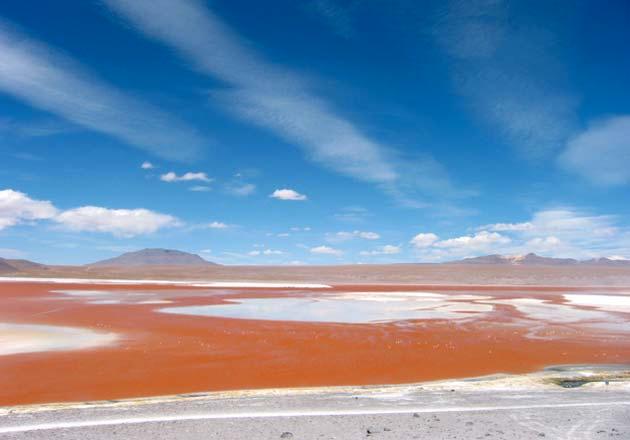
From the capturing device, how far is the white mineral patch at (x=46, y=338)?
16.7 metres

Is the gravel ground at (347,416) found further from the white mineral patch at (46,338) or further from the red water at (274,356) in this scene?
the white mineral patch at (46,338)

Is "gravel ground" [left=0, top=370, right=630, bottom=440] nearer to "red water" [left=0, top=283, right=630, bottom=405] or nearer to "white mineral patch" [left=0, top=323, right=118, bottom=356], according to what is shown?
"red water" [left=0, top=283, right=630, bottom=405]

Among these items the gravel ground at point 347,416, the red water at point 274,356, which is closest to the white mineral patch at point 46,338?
the red water at point 274,356

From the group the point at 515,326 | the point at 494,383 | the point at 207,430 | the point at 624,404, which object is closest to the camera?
the point at 207,430

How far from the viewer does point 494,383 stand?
36.6 ft

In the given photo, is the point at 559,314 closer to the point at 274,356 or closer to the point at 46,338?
the point at 274,356

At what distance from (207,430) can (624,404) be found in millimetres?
6813

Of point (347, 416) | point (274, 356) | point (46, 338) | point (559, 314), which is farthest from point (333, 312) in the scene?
point (347, 416)

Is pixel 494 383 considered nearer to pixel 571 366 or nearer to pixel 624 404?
pixel 624 404

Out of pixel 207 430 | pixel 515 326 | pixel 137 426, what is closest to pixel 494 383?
pixel 207 430

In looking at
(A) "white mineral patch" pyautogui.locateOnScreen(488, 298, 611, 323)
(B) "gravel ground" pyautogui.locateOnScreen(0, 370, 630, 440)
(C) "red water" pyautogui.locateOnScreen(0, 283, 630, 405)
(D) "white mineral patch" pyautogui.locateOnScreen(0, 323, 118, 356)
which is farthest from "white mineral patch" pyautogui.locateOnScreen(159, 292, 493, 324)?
(B) "gravel ground" pyautogui.locateOnScreen(0, 370, 630, 440)

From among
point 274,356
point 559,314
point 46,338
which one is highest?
point 559,314

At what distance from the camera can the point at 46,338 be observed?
18.9 meters

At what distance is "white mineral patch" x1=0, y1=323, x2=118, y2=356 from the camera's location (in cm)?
1673
